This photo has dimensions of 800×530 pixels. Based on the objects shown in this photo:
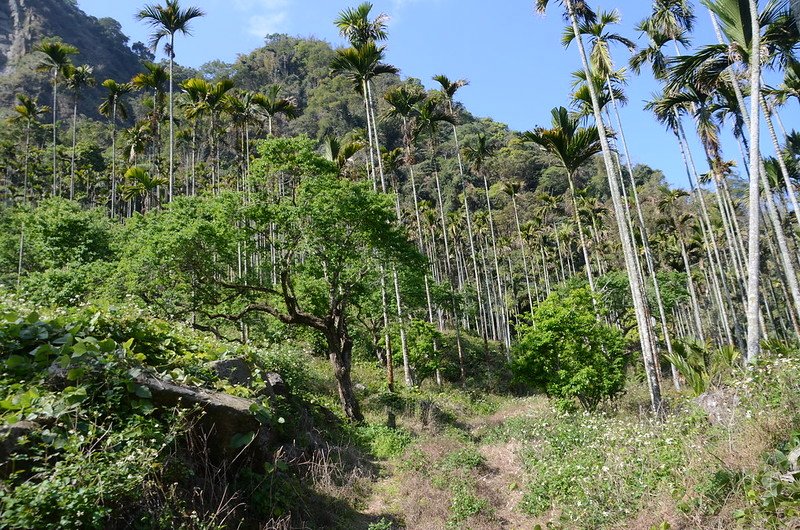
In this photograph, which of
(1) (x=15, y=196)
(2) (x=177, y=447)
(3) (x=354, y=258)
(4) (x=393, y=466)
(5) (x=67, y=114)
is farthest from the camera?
(5) (x=67, y=114)

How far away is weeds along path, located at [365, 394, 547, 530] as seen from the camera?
25.3 feet

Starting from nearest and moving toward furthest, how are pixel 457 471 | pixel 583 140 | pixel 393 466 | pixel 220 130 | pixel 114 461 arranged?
pixel 114 461
pixel 457 471
pixel 393 466
pixel 583 140
pixel 220 130

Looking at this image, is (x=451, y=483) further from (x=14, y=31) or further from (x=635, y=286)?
(x=14, y=31)

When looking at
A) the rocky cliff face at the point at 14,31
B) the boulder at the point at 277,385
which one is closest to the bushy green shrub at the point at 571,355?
the boulder at the point at 277,385

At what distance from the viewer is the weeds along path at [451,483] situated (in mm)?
7711

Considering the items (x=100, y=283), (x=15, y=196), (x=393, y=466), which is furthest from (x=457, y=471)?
(x=15, y=196)

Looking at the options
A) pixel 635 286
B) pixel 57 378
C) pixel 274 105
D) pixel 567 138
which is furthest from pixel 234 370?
pixel 274 105

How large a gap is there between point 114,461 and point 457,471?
7.13 m

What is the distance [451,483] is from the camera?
9039 mm

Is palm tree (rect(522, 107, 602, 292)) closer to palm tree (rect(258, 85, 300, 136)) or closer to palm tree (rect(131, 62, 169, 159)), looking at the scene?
palm tree (rect(258, 85, 300, 136))

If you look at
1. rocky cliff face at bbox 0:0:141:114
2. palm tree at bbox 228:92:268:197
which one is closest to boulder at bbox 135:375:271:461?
palm tree at bbox 228:92:268:197

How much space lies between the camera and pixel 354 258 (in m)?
13.6

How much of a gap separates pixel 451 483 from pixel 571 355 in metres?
7.89

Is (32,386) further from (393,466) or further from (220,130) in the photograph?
(220,130)
